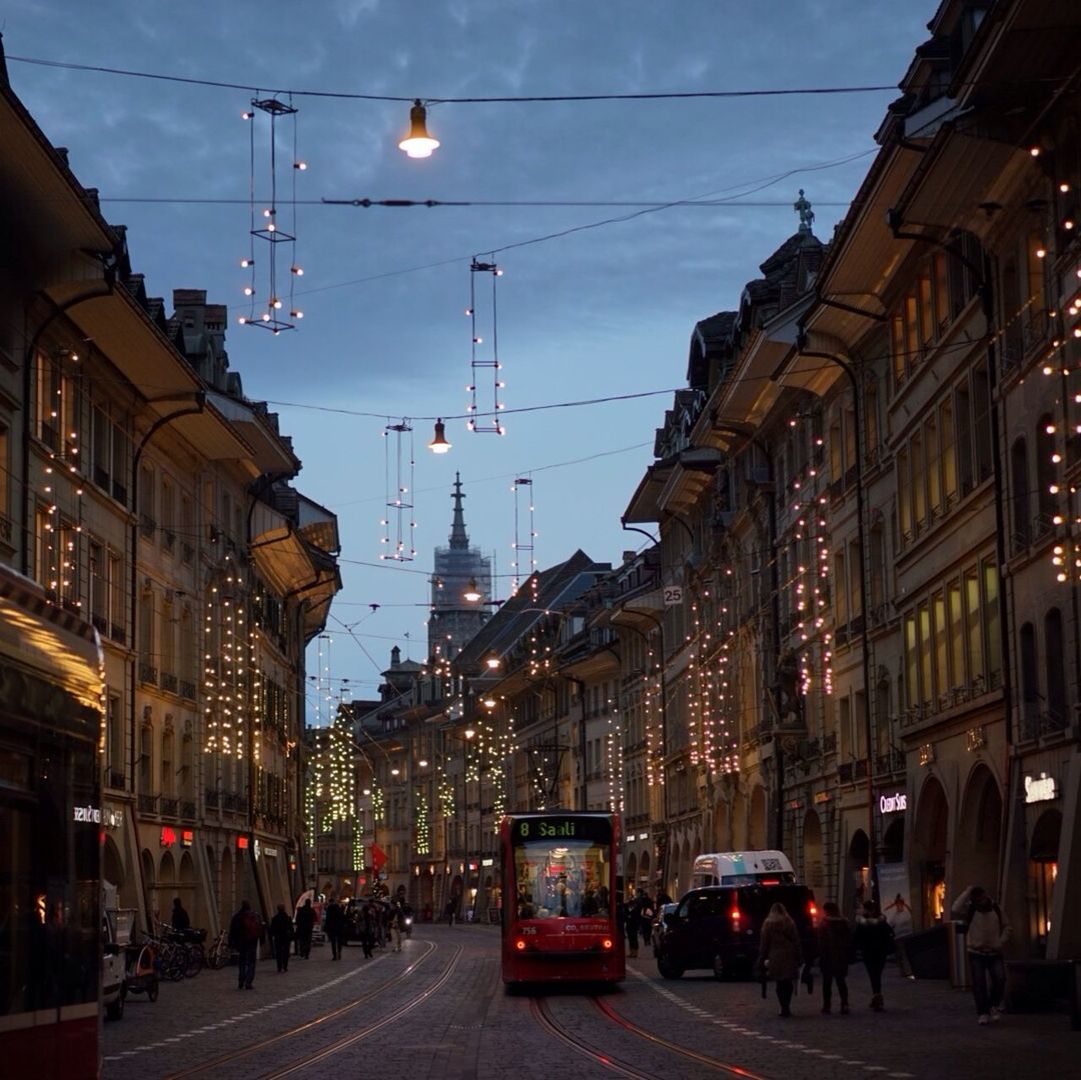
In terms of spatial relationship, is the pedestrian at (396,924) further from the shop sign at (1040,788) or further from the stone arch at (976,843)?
the shop sign at (1040,788)

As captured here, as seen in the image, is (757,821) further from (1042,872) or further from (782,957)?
(782,957)

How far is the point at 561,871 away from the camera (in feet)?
120

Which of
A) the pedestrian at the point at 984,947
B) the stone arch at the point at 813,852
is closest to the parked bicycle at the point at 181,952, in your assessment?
the stone arch at the point at 813,852

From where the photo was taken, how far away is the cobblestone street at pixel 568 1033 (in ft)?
63.7

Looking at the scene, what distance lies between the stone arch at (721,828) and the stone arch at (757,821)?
274 cm

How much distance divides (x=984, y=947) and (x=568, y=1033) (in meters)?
4.84

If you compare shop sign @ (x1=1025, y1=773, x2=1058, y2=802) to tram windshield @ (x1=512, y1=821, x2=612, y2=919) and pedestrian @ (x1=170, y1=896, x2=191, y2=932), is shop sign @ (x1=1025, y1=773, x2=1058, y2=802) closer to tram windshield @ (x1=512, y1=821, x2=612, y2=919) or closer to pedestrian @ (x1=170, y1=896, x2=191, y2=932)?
tram windshield @ (x1=512, y1=821, x2=612, y2=919)

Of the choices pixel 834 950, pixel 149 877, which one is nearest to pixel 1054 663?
pixel 834 950

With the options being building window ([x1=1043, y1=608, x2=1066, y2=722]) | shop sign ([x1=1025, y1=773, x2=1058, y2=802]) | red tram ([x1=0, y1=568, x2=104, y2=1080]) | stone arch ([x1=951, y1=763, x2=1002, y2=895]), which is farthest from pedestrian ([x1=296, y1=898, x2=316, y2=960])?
red tram ([x1=0, y1=568, x2=104, y2=1080])

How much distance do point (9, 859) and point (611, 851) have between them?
89.2 feet

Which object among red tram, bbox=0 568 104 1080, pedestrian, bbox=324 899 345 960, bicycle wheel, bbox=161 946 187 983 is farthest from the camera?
pedestrian, bbox=324 899 345 960

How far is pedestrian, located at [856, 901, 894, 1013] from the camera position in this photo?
27719 millimetres

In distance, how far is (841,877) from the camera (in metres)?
47.9

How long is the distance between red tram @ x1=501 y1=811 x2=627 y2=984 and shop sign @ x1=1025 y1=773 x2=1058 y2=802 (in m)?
7.55
